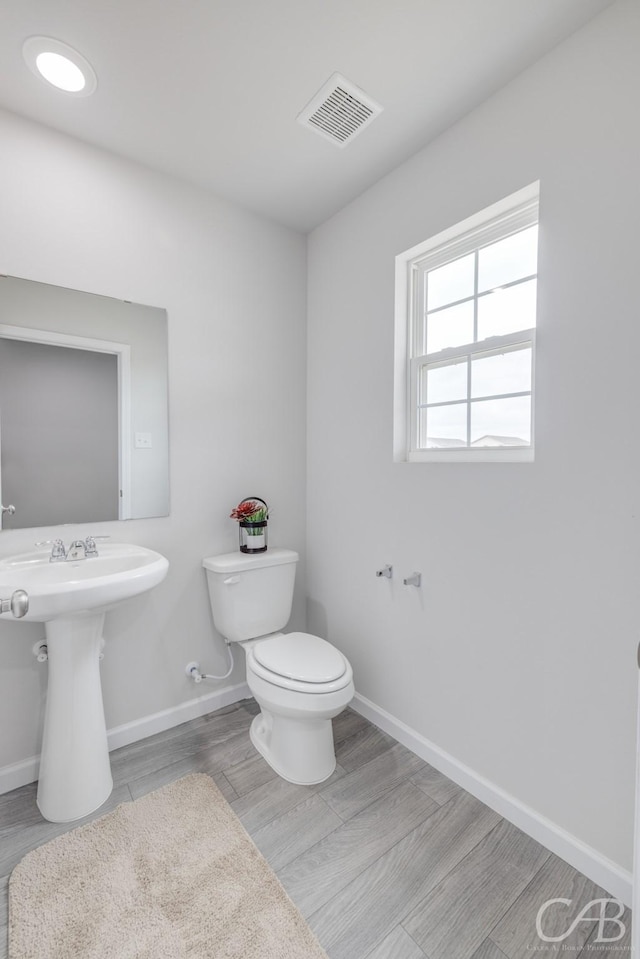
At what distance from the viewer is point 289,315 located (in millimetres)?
2289

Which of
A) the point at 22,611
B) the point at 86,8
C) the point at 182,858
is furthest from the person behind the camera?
the point at 182,858

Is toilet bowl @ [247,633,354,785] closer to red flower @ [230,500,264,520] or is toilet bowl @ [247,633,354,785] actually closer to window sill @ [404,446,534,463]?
red flower @ [230,500,264,520]

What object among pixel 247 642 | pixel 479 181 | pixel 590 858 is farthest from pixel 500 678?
pixel 479 181

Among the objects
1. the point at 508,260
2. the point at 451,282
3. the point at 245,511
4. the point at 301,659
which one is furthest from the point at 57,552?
the point at 508,260

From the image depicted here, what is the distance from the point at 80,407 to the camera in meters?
1.70

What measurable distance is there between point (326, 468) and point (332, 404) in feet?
1.10

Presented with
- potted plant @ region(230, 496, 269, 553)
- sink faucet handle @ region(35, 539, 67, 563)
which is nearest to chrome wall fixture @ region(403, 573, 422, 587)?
potted plant @ region(230, 496, 269, 553)

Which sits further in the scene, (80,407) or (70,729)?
(80,407)

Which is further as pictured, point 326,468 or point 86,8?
point 326,468

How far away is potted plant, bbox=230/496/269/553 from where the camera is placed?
2.03 metres

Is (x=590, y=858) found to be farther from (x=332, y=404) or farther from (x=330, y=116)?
(x=330, y=116)

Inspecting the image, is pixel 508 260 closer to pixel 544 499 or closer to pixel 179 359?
pixel 544 499

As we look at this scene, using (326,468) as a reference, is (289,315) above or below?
above

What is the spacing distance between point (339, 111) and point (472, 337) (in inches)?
37.0
